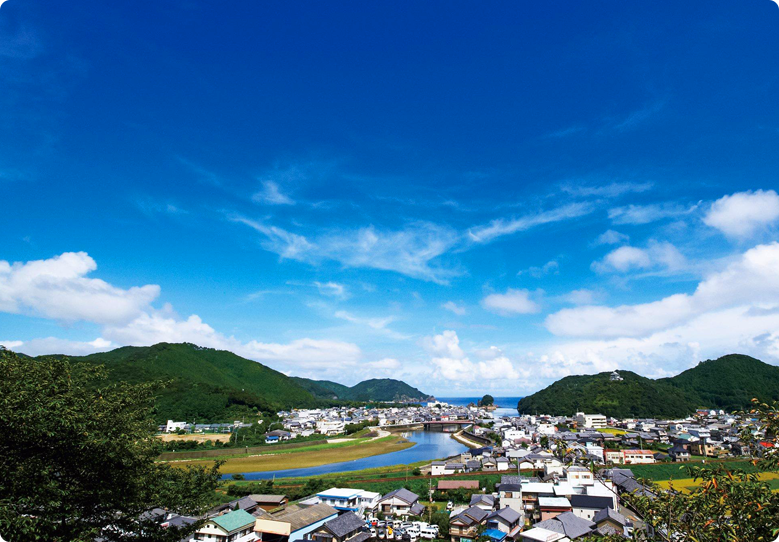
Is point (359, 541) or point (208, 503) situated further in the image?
point (359, 541)

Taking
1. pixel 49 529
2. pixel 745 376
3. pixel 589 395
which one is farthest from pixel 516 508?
pixel 745 376

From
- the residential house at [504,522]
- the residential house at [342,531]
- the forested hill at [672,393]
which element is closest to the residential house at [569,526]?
the residential house at [504,522]

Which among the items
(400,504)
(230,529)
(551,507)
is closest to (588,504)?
(551,507)

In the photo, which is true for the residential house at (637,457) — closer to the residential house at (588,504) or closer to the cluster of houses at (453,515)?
the cluster of houses at (453,515)

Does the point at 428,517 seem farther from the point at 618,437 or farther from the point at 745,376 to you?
the point at 745,376

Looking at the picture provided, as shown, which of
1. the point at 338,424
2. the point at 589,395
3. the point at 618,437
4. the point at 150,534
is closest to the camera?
the point at 150,534

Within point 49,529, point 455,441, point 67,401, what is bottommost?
point 455,441
